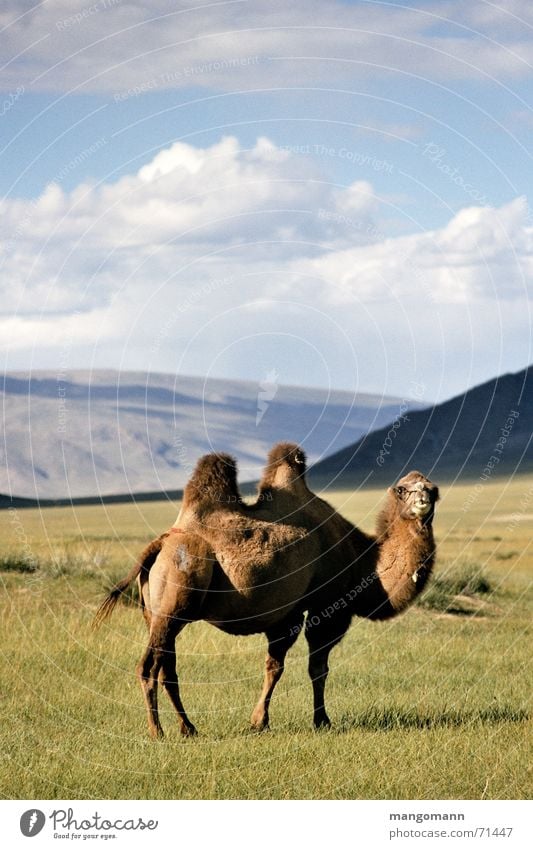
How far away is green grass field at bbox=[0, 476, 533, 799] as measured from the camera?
10.8 m

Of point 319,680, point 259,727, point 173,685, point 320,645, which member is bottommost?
point 259,727

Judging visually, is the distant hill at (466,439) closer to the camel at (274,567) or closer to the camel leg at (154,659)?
the camel at (274,567)

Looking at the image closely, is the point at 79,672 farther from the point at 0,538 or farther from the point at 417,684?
the point at 0,538

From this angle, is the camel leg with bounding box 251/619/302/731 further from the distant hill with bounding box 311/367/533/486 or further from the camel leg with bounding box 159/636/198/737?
the distant hill with bounding box 311/367/533/486

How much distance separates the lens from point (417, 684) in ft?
51.1

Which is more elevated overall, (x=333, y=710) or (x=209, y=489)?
(x=209, y=489)

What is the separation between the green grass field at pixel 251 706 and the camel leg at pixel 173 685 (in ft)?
0.81

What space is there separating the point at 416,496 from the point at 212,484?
213 cm

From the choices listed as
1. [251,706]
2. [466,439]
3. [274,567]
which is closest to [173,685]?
[274,567]

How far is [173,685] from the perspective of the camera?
1184 centimetres

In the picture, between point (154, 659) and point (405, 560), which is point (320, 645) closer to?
point (405, 560)
